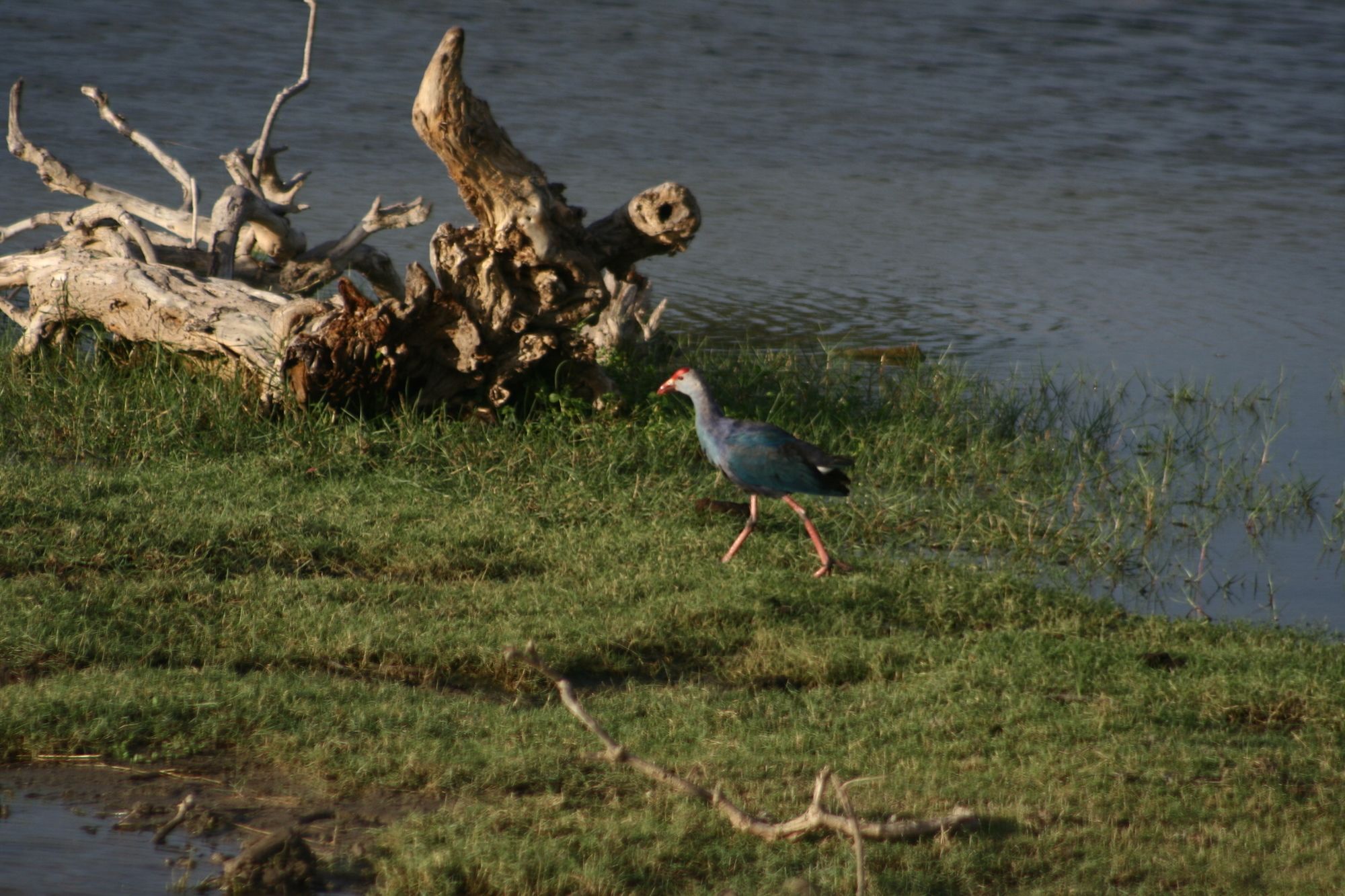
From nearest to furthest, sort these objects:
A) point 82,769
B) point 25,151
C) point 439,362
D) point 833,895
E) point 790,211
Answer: point 833,895 < point 82,769 < point 439,362 < point 25,151 < point 790,211

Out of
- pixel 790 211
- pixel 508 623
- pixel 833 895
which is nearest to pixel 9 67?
pixel 790 211

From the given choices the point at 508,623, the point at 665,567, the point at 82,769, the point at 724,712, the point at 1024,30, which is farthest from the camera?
the point at 1024,30

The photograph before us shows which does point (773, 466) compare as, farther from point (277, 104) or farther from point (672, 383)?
point (277, 104)

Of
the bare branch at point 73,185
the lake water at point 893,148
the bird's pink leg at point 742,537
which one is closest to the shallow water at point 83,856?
the bird's pink leg at point 742,537

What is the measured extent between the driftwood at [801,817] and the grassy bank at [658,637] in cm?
7

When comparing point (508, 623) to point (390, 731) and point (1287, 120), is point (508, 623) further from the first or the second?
point (1287, 120)

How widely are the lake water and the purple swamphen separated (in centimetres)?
176

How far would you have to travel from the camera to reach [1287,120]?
17.3 m

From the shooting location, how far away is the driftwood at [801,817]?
309 centimetres

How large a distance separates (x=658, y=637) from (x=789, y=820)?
1.59 metres

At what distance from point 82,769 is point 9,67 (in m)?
14.3

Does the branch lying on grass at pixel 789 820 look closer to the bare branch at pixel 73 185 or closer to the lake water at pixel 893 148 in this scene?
the lake water at pixel 893 148

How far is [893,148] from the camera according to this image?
1642 centimetres

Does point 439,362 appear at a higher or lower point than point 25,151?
lower
